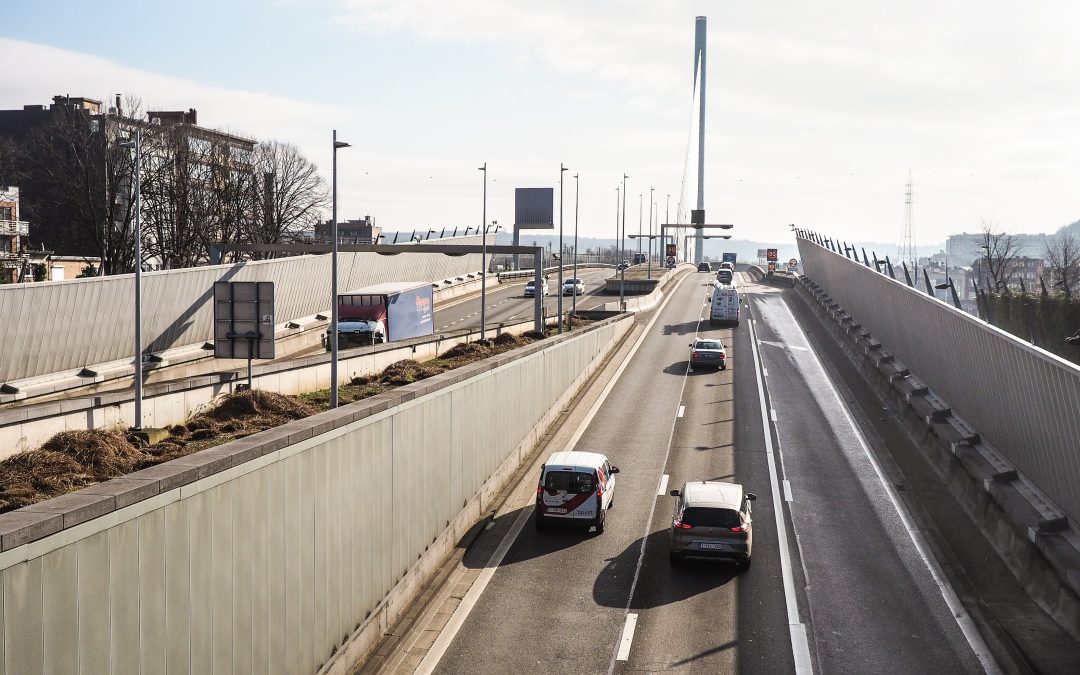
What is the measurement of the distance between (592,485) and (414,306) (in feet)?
103

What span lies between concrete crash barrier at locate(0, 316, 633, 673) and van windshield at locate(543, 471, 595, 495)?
93.1 inches

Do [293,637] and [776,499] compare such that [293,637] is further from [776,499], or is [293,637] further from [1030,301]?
[1030,301]

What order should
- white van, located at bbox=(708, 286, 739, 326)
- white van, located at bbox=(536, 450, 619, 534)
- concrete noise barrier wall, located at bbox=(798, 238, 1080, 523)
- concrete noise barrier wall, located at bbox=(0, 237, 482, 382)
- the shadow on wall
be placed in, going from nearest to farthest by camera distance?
concrete noise barrier wall, located at bbox=(798, 238, 1080, 523) → white van, located at bbox=(536, 450, 619, 534) → concrete noise barrier wall, located at bbox=(0, 237, 482, 382) → the shadow on wall → white van, located at bbox=(708, 286, 739, 326)

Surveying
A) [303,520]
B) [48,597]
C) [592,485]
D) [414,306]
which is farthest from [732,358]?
[48,597]

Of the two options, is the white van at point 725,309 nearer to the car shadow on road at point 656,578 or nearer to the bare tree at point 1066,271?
the bare tree at point 1066,271

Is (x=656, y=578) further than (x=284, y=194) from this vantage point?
No

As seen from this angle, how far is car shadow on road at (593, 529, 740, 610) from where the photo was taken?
19797 millimetres

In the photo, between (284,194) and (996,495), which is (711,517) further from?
(284,194)

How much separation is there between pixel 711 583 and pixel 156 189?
172 ft

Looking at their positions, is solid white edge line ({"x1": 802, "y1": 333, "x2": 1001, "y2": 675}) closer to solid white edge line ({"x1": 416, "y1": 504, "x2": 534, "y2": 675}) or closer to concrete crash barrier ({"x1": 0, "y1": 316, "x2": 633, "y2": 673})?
solid white edge line ({"x1": 416, "y1": 504, "x2": 534, "y2": 675})

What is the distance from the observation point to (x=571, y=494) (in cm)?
2388

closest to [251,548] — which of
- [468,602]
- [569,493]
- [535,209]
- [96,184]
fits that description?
[468,602]

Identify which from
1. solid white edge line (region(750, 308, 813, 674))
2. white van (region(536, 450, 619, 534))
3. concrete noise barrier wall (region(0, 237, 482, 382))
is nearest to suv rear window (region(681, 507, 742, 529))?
solid white edge line (region(750, 308, 813, 674))

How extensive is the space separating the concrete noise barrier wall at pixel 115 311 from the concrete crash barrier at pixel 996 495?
2674 centimetres
